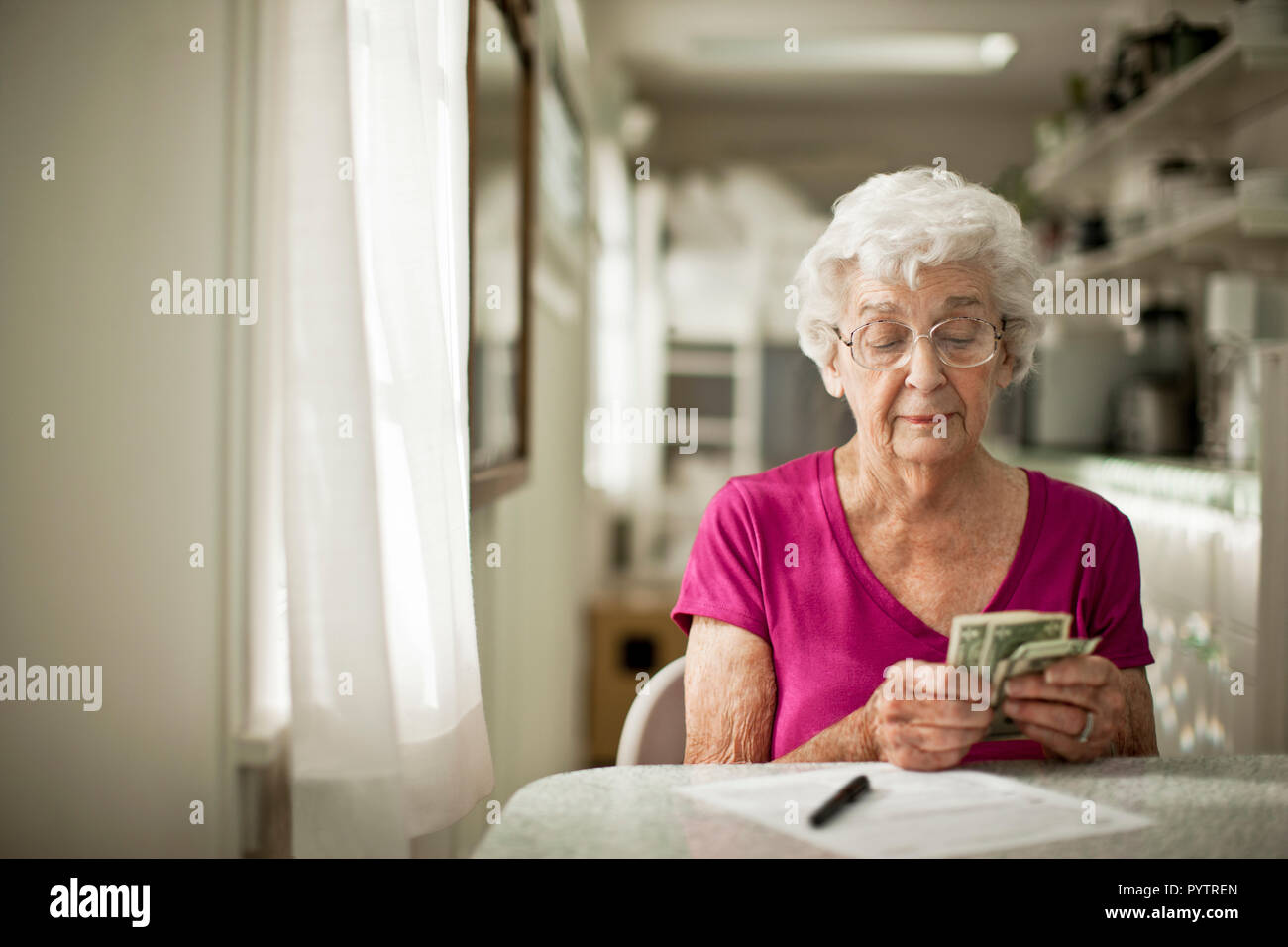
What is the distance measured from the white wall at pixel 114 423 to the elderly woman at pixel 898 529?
599mm

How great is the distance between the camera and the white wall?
34.1 inches

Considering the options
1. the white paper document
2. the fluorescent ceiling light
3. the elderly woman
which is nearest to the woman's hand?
the white paper document

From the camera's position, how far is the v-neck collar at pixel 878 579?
1.28 m

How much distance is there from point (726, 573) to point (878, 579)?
205 millimetres

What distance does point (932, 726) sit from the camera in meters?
0.99

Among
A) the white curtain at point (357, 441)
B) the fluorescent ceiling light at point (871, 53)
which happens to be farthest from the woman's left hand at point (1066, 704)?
the fluorescent ceiling light at point (871, 53)

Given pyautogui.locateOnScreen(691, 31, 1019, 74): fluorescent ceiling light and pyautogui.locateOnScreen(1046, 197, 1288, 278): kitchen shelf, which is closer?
pyautogui.locateOnScreen(1046, 197, 1288, 278): kitchen shelf

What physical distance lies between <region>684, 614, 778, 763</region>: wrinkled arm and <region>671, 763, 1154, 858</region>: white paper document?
232 mm

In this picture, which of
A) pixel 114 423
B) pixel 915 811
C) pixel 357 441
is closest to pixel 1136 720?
pixel 915 811

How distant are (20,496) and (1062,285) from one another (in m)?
3.45

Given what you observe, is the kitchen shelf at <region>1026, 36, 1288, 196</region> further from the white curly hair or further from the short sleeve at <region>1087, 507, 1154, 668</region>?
the short sleeve at <region>1087, 507, 1154, 668</region>
